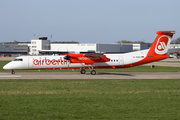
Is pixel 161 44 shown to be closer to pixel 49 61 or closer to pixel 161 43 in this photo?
pixel 161 43

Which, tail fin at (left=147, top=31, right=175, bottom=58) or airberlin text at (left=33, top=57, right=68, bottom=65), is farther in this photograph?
tail fin at (left=147, top=31, right=175, bottom=58)

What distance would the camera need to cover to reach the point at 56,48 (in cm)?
13500

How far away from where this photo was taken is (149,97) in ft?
54.0

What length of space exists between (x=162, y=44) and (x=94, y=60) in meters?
9.83

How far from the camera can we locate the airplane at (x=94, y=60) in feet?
106

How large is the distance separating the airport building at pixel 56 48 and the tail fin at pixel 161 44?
287ft

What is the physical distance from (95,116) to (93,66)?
2287 centimetres

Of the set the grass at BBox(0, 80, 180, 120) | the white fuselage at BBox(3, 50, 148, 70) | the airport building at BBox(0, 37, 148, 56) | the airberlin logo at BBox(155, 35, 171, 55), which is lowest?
the grass at BBox(0, 80, 180, 120)

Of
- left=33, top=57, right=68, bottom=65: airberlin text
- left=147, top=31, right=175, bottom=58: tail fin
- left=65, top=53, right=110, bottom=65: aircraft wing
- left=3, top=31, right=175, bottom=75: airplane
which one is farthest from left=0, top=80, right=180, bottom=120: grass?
left=147, top=31, right=175, bottom=58: tail fin

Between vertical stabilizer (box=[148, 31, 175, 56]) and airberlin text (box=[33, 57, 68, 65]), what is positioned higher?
vertical stabilizer (box=[148, 31, 175, 56])

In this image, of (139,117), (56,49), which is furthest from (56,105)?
(56,49)

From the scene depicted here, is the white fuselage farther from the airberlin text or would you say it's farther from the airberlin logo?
the airberlin logo

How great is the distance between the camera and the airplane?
3228 cm

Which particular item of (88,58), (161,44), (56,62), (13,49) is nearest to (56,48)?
(13,49)
